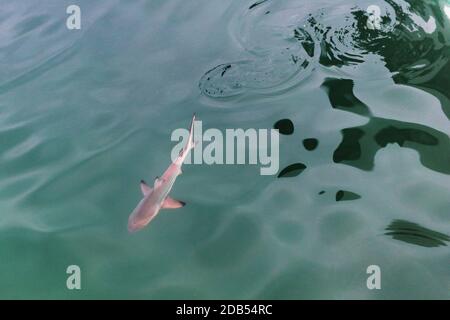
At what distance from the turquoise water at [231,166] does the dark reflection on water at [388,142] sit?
0.01 meters

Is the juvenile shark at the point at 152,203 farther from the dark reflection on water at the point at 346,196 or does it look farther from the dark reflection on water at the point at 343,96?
the dark reflection on water at the point at 343,96

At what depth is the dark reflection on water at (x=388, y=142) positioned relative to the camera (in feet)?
14.2

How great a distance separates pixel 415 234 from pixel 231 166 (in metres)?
1.42

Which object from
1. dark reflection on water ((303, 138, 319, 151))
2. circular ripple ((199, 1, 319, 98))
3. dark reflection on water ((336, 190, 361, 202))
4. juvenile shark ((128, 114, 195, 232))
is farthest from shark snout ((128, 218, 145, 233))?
circular ripple ((199, 1, 319, 98))

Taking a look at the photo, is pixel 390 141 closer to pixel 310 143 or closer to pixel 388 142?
pixel 388 142

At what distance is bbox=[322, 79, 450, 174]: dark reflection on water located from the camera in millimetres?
4320

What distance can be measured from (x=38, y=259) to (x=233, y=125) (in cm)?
185

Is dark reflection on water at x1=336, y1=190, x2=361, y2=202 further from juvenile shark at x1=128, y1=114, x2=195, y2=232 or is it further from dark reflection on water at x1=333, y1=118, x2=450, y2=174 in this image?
juvenile shark at x1=128, y1=114, x2=195, y2=232

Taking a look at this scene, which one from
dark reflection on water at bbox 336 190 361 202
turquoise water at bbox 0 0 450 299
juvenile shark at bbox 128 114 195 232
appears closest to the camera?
juvenile shark at bbox 128 114 195 232

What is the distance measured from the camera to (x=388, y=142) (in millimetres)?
4449

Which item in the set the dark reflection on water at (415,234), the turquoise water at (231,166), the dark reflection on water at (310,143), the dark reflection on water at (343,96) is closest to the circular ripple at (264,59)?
the turquoise water at (231,166)

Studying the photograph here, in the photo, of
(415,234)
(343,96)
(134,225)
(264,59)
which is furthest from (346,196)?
(264,59)

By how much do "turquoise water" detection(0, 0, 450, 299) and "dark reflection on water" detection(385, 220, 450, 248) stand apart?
13mm
